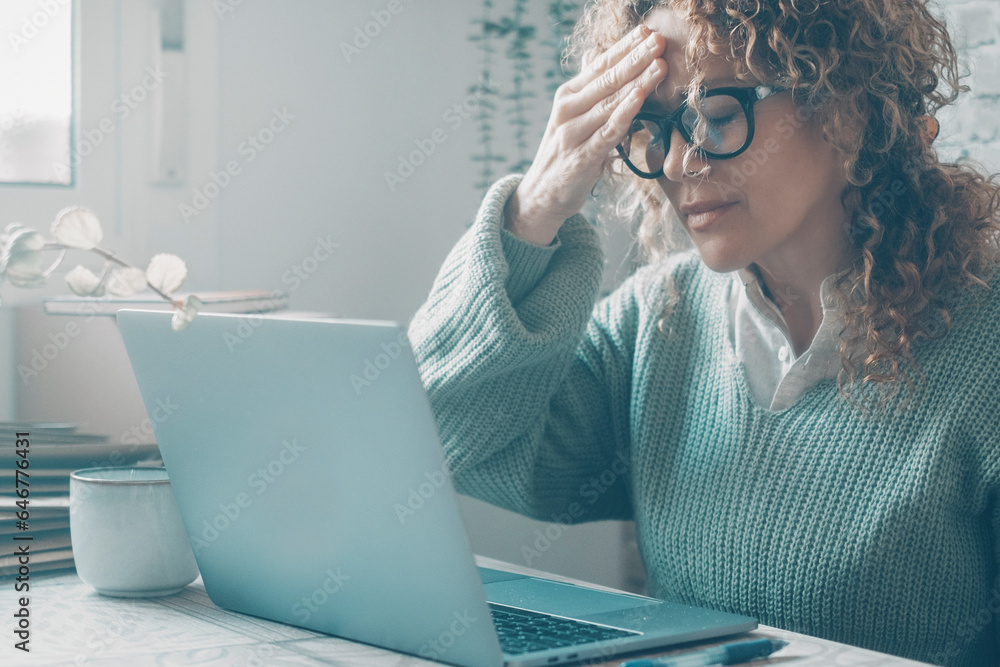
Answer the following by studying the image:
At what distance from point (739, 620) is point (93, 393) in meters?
0.85

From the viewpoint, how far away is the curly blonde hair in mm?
940

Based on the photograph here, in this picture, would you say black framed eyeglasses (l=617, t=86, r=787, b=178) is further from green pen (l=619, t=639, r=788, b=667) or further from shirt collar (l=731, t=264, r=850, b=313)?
green pen (l=619, t=639, r=788, b=667)

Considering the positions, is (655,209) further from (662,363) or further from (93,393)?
(93,393)

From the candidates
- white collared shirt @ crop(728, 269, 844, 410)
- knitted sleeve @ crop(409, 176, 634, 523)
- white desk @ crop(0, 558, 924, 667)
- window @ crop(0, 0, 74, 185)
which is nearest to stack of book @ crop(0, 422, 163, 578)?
white desk @ crop(0, 558, 924, 667)

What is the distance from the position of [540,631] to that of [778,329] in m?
0.51

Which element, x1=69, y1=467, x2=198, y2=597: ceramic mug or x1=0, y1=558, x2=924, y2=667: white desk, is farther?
Answer: x1=69, y1=467, x2=198, y2=597: ceramic mug

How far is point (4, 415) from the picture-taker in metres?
1.29

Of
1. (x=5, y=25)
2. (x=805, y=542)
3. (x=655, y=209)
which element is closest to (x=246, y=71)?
(x=5, y=25)

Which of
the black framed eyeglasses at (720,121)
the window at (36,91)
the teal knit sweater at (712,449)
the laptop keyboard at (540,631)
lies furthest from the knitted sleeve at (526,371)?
the window at (36,91)

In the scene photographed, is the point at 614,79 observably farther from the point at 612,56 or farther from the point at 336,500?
the point at 336,500

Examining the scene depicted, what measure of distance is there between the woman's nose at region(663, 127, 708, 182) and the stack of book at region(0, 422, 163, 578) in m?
0.61

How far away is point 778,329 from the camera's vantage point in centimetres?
107

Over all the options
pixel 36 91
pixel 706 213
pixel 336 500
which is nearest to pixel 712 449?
pixel 706 213

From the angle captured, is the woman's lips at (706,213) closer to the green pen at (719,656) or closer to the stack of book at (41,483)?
the green pen at (719,656)
